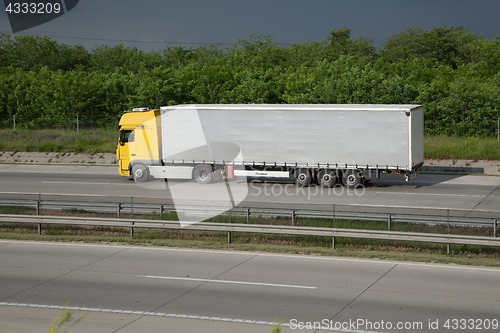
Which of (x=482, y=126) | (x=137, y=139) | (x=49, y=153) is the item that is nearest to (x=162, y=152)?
(x=137, y=139)

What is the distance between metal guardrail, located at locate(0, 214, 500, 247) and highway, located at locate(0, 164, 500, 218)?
15.2ft

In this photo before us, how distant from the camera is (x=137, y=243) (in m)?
21.5

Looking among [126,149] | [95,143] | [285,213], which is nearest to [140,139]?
[126,149]

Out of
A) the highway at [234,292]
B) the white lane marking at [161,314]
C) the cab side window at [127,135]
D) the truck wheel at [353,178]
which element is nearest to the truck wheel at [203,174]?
the cab side window at [127,135]

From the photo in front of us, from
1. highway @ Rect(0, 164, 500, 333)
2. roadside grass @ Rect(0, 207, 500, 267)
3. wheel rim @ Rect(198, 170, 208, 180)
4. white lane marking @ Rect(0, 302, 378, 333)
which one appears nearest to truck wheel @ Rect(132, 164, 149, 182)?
wheel rim @ Rect(198, 170, 208, 180)

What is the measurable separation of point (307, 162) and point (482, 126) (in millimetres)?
15607

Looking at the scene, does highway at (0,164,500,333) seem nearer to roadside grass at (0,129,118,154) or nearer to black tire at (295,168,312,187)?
black tire at (295,168,312,187)

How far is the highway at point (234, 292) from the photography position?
13992mm

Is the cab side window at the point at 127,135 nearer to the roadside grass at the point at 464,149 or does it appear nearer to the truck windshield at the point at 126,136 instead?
the truck windshield at the point at 126,136

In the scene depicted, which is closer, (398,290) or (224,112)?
(398,290)

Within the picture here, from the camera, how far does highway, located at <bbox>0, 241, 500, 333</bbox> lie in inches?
551

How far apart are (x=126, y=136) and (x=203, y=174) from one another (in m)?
4.45

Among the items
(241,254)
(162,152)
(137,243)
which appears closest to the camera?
(241,254)

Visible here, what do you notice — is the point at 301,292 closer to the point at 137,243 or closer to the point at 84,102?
the point at 137,243
